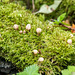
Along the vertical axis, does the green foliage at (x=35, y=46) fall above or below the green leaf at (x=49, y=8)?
below

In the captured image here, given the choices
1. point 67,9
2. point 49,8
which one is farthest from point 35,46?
point 67,9

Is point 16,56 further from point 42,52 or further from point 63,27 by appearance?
point 63,27

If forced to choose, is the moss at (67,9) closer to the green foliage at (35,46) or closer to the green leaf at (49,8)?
the green leaf at (49,8)

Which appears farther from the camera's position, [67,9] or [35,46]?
[67,9]

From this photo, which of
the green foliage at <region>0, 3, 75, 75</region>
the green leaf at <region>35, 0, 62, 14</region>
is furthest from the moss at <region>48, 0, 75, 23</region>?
the green foliage at <region>0, 3, 75, 75</region>

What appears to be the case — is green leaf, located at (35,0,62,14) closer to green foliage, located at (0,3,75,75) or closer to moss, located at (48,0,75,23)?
moss, located at (48,0,75,23)

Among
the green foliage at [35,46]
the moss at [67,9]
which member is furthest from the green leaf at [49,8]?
the green foliage at [35,46]

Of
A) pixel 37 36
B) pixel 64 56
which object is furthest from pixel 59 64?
pixel 37 36

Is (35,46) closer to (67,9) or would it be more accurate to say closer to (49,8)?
(49,8)

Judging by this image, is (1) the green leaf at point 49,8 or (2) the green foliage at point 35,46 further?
(1) the green leaf at point 49,8

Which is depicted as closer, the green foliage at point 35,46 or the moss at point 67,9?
the green foliage at point 35,46
